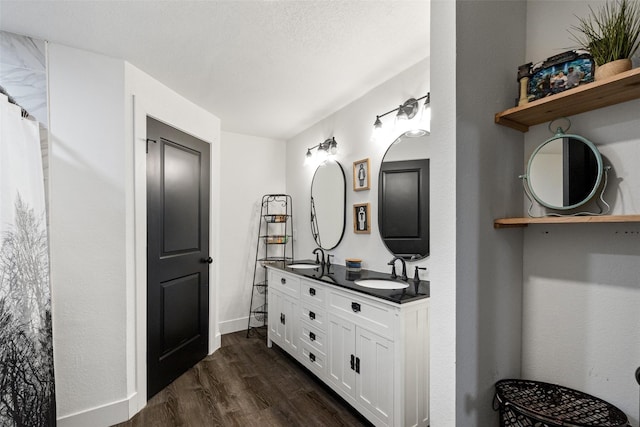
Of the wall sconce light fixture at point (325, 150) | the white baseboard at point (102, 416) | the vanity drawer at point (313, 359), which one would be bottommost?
the white baseboard at point (102, 416)

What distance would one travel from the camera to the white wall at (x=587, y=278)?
0.99 meters

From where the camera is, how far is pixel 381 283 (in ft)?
6.95

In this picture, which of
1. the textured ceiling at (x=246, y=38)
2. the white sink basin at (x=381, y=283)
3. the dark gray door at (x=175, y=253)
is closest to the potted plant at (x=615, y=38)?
the textured ceiling at (x=246, y=38)

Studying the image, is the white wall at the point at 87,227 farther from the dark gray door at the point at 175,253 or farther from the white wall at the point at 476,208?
the white wall at the point at 476,208

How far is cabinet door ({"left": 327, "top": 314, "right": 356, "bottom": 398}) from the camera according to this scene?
1966mm

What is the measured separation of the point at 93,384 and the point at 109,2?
227 cm

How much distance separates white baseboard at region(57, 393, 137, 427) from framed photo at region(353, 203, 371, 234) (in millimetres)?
2105

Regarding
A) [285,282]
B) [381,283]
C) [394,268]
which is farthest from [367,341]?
[285,282]

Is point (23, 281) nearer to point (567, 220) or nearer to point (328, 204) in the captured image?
point (328, 204)

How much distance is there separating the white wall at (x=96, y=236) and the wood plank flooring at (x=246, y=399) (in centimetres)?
27

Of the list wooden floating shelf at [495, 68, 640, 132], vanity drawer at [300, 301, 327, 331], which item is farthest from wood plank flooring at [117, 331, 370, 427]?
wooden floating shelf at [495, 68, 640, 132]

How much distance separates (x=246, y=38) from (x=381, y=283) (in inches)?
72.5

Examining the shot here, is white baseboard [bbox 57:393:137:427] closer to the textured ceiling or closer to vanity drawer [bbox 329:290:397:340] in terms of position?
vanity drawer [bbox 329:290:397:340]

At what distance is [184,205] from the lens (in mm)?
2617
